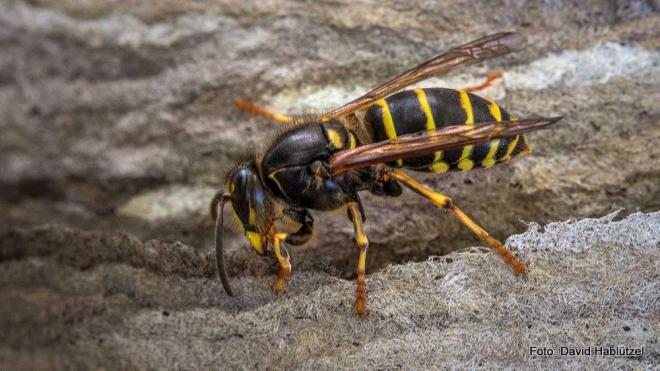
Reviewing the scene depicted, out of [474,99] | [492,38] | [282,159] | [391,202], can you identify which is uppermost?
[492,38]

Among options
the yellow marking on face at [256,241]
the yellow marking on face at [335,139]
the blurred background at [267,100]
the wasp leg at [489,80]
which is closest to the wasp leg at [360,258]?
the blurred background at [267,100]

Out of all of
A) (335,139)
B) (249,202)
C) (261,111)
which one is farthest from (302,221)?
(261,111)

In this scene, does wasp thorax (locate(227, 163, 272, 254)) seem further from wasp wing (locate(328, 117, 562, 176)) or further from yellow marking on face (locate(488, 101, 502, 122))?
yellow marking on face (locate(488, 101, 502, 122))

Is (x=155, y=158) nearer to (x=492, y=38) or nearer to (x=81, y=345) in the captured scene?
(x=81, y=345)

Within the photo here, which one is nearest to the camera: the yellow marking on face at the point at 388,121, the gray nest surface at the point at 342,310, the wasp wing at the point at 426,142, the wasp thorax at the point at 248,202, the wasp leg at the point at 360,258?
the gray nest surface at the point at 342,310

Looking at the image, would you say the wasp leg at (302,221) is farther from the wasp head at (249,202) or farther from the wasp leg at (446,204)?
the wasp leg at (446,204)

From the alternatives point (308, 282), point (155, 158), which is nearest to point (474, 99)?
A: point (308, 282)

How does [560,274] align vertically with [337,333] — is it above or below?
above

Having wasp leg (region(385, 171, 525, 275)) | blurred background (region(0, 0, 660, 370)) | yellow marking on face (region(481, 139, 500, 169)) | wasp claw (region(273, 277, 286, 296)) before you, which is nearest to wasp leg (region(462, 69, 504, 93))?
blurred background (region(0, 0, 660, 370))
